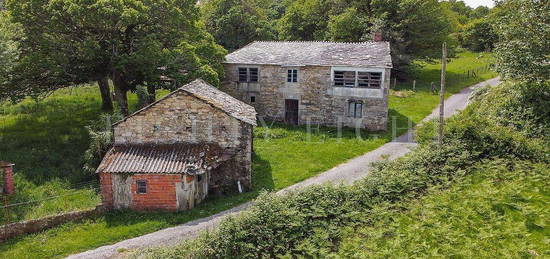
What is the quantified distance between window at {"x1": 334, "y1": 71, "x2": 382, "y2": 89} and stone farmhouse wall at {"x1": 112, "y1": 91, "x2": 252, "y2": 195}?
37.5 feet

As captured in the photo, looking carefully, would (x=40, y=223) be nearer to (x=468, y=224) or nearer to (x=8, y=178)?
(x=8, y=178)

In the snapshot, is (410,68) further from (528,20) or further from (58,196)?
(58,196)

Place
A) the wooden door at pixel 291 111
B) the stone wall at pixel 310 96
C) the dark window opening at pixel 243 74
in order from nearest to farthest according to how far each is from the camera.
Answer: the stone wall at pixel 310 96 < the wooden door at pixel 291 111 < the dark window opening at pixel 243 74

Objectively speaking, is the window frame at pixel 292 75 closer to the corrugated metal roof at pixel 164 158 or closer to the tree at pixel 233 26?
the corrugated metal roof at pixel 164 158

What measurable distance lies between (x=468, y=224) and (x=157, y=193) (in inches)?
476

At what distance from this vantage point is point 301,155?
24.8 m

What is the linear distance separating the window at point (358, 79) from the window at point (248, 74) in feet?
19.9

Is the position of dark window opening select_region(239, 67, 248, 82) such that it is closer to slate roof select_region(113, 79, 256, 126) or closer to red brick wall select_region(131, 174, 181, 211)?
slate roof select_region(113, 79, 256, 126)

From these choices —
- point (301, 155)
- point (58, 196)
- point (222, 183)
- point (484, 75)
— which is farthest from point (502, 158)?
point (484, 75)

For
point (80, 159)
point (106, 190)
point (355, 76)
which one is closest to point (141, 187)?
point (106, 190)


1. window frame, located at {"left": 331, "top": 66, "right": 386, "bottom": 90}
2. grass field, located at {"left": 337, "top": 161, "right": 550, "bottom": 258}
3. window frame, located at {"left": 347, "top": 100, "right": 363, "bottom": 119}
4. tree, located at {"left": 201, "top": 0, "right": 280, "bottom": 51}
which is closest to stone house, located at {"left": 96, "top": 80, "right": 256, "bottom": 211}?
grass field, located at {"left": 337, "top": 161, "right": 550, "bottom": 258}

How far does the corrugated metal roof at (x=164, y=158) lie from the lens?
18094 mm

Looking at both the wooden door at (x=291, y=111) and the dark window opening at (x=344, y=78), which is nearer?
the dark window opening at (x=344, y=78)

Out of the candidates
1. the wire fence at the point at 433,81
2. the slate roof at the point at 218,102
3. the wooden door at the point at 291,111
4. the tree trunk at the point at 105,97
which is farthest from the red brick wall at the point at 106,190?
the wire fence at the point at 433,81
